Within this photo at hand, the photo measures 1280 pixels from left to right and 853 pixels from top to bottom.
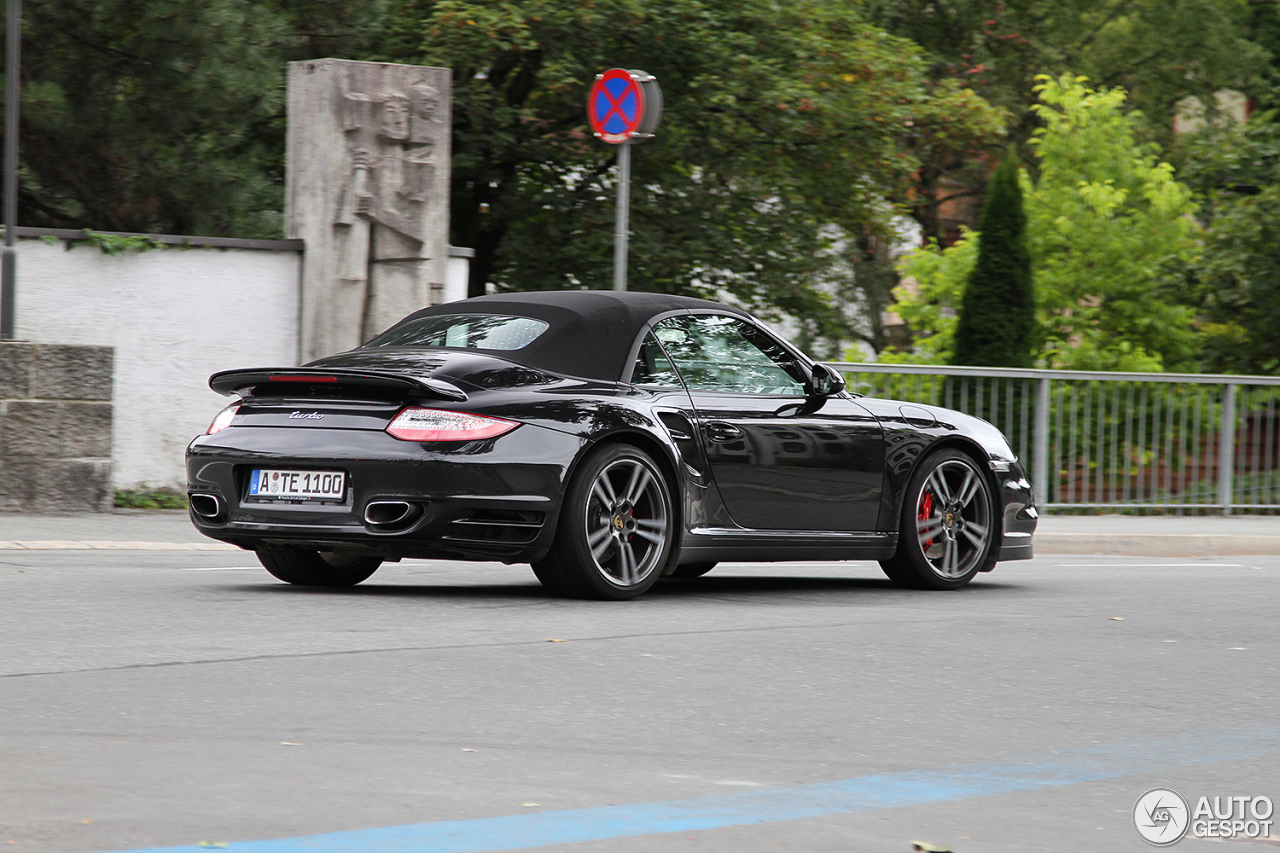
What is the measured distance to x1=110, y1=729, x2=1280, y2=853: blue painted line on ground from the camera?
3.90m

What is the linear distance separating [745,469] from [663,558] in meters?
0.66

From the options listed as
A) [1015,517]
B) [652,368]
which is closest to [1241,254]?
[1015,517]

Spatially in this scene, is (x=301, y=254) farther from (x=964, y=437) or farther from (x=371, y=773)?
(x=371, y=773)

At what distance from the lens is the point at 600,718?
5457 millimetres

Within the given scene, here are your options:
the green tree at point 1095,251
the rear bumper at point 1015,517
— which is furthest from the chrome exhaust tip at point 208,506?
the green tree at point 1095,251

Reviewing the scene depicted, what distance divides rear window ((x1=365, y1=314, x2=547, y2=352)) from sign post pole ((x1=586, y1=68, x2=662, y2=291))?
163 inches

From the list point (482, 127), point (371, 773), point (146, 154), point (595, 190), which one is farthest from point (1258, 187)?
point (371, 773)

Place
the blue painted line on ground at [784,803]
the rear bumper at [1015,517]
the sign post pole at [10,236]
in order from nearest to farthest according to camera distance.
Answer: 1. the blue painted line on ground at [784,803]
2. the rear bumper at [1015,517]
3. the sign post pole at [10,236]

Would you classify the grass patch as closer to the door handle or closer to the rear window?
the rear window

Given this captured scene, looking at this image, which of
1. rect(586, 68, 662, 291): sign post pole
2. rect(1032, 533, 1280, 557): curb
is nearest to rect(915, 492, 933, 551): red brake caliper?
rect(586, 68, 662, 291): sign post pole

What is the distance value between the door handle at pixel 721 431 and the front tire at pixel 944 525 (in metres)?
1.28

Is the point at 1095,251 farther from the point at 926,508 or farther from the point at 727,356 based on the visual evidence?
the point at 727,356

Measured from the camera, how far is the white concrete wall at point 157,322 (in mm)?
13391

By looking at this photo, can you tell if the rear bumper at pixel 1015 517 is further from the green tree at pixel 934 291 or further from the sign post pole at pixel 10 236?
the green tree at pixel 934 291
